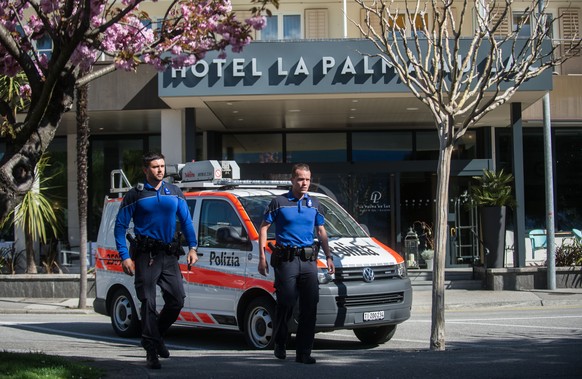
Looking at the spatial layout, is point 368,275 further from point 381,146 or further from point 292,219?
point 381,146

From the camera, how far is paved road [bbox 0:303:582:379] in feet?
23.7

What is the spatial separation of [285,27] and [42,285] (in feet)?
33.3

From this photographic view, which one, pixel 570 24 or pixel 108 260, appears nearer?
pixel 108 260

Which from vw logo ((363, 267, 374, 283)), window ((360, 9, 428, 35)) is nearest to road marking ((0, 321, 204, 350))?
vw logo ((363, 267, 374, 283))

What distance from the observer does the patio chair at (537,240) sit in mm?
22406

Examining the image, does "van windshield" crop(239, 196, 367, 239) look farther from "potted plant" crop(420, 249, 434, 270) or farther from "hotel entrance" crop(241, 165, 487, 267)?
"hotel entrance" crop(241, 165, 487, 267)

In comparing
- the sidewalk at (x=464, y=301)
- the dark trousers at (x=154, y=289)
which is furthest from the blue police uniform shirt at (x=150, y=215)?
the sidewalk at (x=464, y=301)

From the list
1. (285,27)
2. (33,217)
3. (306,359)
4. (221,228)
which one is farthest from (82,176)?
(306,359)

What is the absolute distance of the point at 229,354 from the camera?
8.84 m

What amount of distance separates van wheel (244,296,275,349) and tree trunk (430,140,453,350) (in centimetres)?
188

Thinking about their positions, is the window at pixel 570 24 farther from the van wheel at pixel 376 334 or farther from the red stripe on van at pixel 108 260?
the red stripe on van at pixel 108 260

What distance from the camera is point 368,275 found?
385 inches

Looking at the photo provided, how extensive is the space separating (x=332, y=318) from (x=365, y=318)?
46 centimetres

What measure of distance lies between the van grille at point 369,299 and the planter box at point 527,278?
8442 millimetres
